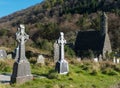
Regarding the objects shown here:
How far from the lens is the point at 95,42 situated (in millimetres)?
53219

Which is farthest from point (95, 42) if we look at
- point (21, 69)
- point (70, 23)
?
point (70, 23)

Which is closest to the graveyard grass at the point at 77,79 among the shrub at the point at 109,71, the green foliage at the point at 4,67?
the shrub at the point at 109,71

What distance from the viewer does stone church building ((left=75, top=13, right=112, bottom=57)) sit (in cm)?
5206

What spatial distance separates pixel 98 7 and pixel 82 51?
63.5 metres

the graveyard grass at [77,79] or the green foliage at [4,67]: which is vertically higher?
the green foliage at [4,67]

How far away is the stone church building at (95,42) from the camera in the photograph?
171ft

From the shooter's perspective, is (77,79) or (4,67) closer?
(77,79)

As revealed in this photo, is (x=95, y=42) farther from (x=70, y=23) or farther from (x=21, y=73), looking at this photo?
(x=70, y=23)

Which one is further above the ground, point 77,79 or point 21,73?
point 21,73

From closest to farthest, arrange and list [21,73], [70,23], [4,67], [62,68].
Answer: [21,73] < [62,68] < [4,67] < [70,23]

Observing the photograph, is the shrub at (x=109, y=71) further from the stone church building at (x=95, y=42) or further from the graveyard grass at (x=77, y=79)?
the stone church building at (x=95, y=42)

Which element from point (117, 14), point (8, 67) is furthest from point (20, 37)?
point (117, 14)

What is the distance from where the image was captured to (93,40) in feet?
178

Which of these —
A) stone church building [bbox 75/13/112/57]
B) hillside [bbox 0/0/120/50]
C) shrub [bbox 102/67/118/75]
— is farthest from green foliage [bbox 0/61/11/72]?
stone church building [bbox 75/13/112/57]
